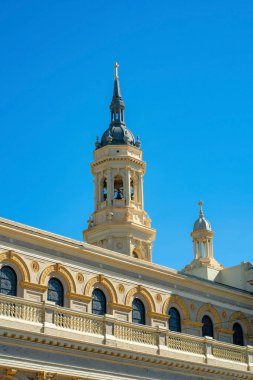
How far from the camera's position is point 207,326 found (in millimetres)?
45906

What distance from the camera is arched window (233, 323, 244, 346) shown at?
47.4 meters

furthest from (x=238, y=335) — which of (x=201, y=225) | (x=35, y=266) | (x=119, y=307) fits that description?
(x=201, y=225)

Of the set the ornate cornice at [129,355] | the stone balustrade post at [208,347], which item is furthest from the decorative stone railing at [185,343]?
the ornate cornice at [129,355]

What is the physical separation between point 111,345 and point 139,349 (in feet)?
6.23

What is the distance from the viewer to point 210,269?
51.7 m

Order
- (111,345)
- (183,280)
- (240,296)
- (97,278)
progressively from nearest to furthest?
(111,345), (97,278), (183,280), (240,296)

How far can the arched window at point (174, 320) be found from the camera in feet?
144

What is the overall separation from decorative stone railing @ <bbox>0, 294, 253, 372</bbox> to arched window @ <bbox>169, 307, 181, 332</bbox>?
3.98m

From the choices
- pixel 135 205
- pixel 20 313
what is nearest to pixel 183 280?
pixel 20 313

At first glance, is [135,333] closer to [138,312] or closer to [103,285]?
[103,285]

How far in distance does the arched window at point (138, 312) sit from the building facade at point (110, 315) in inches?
2.1

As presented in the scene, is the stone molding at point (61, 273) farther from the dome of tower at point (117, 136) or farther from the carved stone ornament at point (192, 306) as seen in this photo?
the dome of tower at point (117, 136)

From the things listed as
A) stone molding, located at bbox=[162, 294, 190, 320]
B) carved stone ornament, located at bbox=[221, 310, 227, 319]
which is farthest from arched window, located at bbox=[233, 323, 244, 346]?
stone molding, located at bbox=[162, 294, 190, 320]

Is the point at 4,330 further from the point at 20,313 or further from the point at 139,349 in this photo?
the point at 139,349
